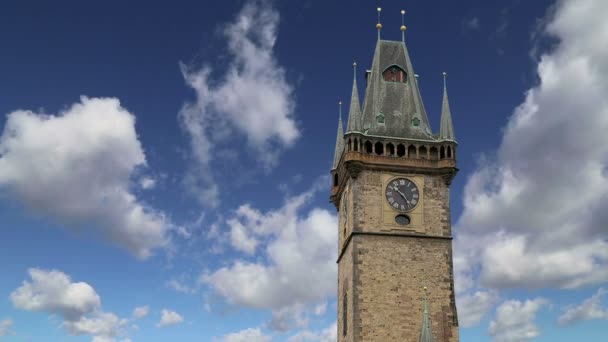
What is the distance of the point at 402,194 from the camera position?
58.8m

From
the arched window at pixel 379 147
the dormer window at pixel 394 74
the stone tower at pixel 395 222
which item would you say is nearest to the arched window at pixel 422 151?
the stone tower at pixel 395 222

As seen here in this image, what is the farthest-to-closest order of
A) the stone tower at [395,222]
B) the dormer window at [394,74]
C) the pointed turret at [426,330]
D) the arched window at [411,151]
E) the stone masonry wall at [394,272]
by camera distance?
1. the dormer window at [394,74]
2. the arched window at [411,151]
3. the stone tower at [395,222]
4. the stone masonry wall at [394,272]
5. the pointed turret at [426,330]

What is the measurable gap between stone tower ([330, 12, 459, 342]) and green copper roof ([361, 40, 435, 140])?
92mm

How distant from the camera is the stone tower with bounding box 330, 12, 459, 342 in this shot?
54.9 m

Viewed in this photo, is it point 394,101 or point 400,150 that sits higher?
point 394,101

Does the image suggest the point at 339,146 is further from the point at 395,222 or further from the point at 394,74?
the point at 395,222

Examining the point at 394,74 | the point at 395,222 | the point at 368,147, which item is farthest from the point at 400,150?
the point at 394,74

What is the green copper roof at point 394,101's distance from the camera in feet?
202

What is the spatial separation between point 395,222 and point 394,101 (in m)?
11.5

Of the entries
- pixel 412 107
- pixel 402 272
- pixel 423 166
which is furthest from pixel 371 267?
pixel 412 107

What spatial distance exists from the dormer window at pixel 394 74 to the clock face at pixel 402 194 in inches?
413

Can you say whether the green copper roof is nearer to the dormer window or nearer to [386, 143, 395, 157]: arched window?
the dormer window

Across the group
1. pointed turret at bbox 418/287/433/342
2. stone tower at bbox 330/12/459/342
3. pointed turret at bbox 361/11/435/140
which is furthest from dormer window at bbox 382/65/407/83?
pointed turret at bbox 418/287/433/342

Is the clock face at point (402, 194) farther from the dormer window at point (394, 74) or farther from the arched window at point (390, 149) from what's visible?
the dormer window at point (394, 74)
